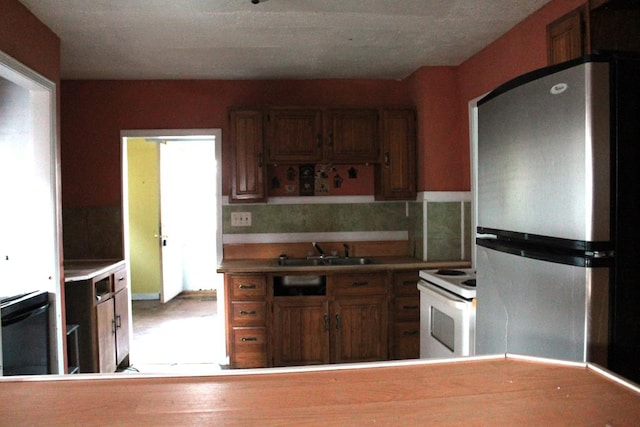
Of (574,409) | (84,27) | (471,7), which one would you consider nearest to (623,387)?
(574,409)

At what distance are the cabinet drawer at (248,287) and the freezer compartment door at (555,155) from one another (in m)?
2.08

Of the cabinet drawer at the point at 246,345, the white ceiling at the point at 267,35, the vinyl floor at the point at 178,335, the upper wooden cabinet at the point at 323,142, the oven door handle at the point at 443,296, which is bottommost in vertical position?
the vinyl floor at the point at 178,335

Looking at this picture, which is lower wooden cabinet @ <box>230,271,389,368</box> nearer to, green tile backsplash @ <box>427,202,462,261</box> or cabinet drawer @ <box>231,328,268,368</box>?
cabinet drawer @ <box>231,328,268,368</box>

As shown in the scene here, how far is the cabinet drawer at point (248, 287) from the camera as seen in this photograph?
3.28m

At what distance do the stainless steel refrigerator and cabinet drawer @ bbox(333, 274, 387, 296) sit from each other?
192 cm

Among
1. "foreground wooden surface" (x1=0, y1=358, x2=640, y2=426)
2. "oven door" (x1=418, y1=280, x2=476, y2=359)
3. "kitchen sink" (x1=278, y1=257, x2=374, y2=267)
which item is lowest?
"oven door" (x1=418, y1=280, x2=476, y2=359)

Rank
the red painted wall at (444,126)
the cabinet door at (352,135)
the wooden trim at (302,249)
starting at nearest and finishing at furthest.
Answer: the red painted wall at (444,126), the cabinet door at (352,135), the wooden trim at (302,249)

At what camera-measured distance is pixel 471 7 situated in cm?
241

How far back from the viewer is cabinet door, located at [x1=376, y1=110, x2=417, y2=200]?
364 centimetres

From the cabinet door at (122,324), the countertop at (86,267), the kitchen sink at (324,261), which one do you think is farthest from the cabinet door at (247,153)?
the cabinet door at (122,324)

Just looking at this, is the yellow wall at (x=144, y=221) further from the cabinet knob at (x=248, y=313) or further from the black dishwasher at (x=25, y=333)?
the black dishwasher at (x=25, y=333)

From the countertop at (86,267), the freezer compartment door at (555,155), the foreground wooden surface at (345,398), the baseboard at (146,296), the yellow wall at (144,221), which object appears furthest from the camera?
the baseboard at (146,296)

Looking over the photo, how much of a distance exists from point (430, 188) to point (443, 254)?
22.2 inches

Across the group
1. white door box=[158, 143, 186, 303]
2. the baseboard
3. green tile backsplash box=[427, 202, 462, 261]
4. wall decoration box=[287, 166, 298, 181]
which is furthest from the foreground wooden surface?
the baseboard
